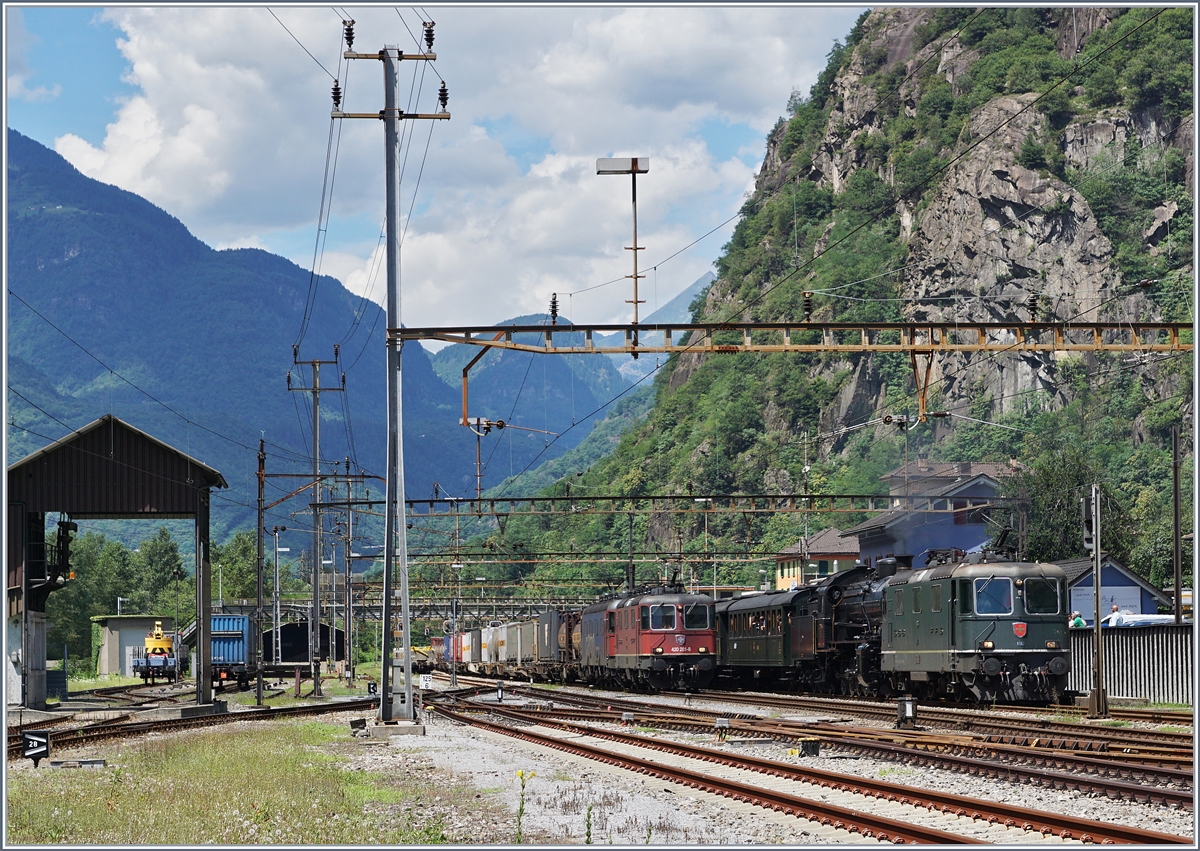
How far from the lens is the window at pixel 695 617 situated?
150 ft

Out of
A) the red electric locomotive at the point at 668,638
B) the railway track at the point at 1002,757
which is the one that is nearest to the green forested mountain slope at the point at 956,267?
the red electric locomotive at the point at 668,638

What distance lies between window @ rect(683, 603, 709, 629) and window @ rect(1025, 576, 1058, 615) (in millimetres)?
17192

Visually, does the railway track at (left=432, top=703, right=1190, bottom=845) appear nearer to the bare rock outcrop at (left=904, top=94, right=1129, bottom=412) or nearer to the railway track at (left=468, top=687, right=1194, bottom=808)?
the railway track at (left=468, top=687, right=1194, bottom=808)

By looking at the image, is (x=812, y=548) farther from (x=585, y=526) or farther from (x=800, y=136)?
(x=800, y=136)

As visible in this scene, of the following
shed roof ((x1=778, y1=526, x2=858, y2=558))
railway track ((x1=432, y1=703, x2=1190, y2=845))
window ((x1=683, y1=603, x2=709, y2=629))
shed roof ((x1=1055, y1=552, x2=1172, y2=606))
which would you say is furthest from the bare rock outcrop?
railway track ((x1=432, y1=703, x2=1190, y2=845))

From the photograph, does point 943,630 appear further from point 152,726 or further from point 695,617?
point 152,726

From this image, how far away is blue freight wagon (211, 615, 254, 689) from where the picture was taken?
213 ft

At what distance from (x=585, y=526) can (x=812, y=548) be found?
30.5 metres

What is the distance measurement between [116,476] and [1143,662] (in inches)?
1111

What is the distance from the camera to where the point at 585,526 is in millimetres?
138625

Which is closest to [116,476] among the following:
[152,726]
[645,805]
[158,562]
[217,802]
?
[152,726]

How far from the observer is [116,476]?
1583 inches

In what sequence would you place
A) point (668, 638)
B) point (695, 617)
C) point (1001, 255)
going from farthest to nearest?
1. point (1001, 255)
2. point (695, 617)
3. point (668, 638)

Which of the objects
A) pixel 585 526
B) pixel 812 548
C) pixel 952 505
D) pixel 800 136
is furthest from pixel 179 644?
pixel 800 136
